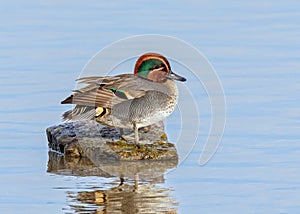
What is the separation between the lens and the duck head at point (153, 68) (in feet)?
29.9

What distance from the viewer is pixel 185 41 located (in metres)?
13.8

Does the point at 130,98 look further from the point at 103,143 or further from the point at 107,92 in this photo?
the point at 103,143

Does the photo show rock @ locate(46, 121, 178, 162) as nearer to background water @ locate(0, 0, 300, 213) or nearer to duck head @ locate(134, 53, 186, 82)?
background water @ locate(0, 0, 300, 213)

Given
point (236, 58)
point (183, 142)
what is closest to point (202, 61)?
point (236, 58)

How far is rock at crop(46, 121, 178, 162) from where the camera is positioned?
356 inches

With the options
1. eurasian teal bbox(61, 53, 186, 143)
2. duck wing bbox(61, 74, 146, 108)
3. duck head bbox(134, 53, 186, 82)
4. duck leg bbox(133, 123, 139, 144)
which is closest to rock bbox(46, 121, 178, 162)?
duck leg bbox(133, 123, 139, 144)

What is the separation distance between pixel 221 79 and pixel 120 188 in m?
3.94

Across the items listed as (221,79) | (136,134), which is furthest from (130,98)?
(221,79)

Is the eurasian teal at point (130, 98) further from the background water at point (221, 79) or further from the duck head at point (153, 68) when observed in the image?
the background water at point (221, 79)

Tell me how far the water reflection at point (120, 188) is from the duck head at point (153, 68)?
2.71 ft

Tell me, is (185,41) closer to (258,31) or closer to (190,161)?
(258,31)

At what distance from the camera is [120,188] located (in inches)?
321

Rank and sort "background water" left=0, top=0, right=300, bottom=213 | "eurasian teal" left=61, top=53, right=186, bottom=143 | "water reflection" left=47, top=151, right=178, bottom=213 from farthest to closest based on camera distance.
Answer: "eurasian teal" left=61, top=53, right=186, bottom=143
"background water" left=0, top=0, right=300, bottom=213
"water reflection" left=47, top=151, right=178, bottom=213

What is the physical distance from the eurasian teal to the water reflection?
41cm
